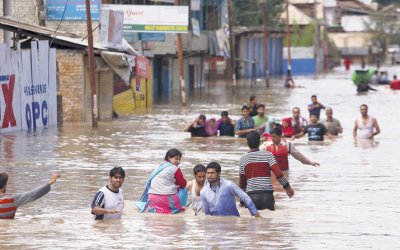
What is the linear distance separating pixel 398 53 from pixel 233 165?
134179 millimetres

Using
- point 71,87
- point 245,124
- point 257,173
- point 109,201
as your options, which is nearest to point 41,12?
point 71,87

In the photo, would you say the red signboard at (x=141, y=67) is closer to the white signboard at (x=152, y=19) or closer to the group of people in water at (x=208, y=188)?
the white signboard at (x=152, y=19)

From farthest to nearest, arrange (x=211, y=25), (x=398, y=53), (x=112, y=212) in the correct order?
1. (x=398, y=53)
2. (x=211, y=25)
3. (x=112, y=212)

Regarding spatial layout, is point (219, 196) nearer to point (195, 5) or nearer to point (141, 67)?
point (141, 67)

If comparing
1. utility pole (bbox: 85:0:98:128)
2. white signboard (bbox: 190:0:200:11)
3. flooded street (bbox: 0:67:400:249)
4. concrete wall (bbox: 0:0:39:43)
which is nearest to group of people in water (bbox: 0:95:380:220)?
flooded street (bbox: 0:67:400:249)

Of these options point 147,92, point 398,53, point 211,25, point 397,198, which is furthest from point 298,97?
point 398,53

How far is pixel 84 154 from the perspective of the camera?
1017 inches

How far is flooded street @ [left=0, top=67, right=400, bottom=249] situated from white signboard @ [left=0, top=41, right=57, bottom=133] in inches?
30.0

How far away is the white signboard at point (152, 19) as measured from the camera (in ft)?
148

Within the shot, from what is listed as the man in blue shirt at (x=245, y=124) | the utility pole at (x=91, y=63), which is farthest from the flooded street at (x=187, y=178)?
the utility pole at (x=91, y=63)

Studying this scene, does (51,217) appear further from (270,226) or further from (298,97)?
(298,97)

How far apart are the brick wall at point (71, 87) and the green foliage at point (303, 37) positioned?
84625 mm

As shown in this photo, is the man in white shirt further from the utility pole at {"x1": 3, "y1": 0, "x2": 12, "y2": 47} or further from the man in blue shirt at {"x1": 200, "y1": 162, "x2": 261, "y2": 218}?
the utility pole at {"x1": 3, "y1": 0, "x2": 12, "y2": 47}

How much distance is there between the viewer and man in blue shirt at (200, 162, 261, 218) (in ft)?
46.5
